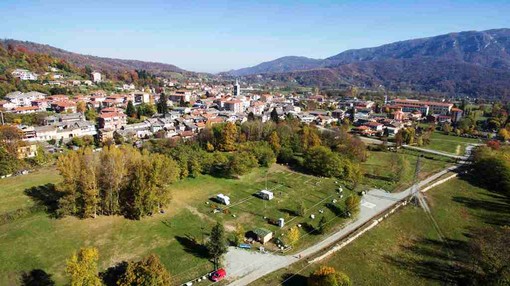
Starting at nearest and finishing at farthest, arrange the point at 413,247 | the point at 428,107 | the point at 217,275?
1. the point at 217,275
2. the point at 413,247
3. the point at 428,107

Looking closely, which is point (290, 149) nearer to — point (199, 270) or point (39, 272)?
point (199, 270)

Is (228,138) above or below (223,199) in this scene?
above

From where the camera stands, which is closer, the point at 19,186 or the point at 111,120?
the point at 19,186

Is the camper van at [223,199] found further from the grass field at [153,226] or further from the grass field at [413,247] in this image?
the grass field at [413,247]

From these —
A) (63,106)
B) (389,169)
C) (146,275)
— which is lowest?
(389,169)

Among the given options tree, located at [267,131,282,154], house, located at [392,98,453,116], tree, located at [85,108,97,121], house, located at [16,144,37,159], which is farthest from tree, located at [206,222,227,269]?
house, located at [392,98,453,116]

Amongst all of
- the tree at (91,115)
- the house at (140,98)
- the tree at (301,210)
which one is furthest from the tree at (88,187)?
the house at (140,98)

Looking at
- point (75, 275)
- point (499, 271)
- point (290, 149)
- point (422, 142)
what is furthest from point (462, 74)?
point (75, 275)

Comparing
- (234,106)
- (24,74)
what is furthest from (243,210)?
(24,74)

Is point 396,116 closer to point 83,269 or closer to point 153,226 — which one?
point 153,226

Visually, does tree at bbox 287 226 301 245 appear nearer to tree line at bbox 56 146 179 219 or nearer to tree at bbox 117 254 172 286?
tree at bbox 117 254 172 286
